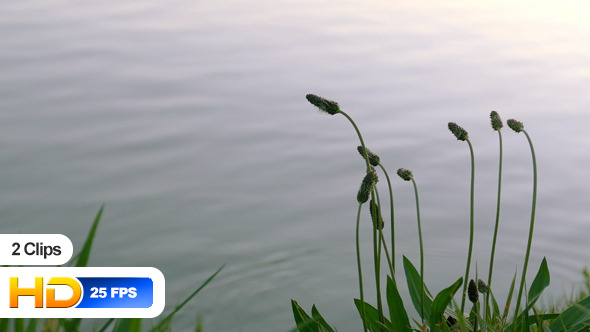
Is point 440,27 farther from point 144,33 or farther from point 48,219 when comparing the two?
point 48,219

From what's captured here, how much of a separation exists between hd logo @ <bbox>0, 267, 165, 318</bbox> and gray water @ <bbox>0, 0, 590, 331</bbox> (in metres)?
1.70

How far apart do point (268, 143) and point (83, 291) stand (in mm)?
3991

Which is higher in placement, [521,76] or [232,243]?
[521,76]

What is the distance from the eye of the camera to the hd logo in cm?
154

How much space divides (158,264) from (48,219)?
0.80m

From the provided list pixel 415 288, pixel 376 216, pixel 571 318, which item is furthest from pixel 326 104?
pixel 571 318

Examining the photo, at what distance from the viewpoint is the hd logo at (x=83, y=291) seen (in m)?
1.54

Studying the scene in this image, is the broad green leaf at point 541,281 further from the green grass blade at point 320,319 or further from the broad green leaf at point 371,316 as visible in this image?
the green grass blade at point 320,319

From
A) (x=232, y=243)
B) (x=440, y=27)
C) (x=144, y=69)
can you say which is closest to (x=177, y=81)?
(x=144, y=69)

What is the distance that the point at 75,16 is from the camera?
859cm

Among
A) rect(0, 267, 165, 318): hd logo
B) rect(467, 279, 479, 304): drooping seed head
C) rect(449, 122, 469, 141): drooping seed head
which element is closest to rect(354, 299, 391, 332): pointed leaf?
rect(467, 279, 479, 304): drooping seed head

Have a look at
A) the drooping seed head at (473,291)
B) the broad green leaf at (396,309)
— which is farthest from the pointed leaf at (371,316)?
the drooping seed head at (473,291)

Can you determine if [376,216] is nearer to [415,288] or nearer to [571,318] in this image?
[415,288]

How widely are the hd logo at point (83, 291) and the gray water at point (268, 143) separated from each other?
1.70 m
